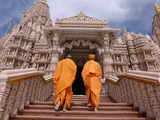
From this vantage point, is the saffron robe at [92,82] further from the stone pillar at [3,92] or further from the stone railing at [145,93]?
the stone pillar at [3,92]

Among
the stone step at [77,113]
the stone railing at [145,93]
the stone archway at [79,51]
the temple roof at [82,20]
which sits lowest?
the stone step at [77,113]

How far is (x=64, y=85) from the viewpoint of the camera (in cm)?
345

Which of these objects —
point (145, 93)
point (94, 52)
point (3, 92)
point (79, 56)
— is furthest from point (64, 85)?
point (79, 56)

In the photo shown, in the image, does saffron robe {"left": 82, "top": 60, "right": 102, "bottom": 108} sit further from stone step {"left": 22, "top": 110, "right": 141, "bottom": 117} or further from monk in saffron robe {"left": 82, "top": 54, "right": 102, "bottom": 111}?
stone step {"left": 22, "top": 110, "right": 141, "bottom": 117}

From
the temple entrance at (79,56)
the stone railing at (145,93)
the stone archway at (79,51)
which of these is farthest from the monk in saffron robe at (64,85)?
the temple entrance at (79,56)

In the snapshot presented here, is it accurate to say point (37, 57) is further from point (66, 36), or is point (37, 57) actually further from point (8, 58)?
point (66, 36)

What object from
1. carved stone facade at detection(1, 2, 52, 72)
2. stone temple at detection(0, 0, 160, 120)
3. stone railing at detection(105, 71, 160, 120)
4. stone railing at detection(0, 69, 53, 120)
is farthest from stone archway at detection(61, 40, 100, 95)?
stone railing at detection(0, 69, 53, 120)

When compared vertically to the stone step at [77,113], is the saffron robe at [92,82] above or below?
above

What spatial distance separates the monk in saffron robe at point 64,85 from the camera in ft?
10.9

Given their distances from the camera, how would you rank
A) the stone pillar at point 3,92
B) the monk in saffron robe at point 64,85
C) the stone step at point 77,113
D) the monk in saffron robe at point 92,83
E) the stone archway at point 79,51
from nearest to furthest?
the stone pillar at point 3,92
the stone step at point 77,113
the monk in saffron robe at point 64,85
the monk in saffron robe at point 92,83
the stone archway at point 79,51

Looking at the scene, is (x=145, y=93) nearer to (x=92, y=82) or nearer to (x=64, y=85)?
(x=92, y=82)

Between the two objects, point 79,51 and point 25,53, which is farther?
point 25,53

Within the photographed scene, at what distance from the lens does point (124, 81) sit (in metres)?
4.67

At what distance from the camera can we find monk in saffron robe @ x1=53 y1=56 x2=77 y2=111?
331 cm
